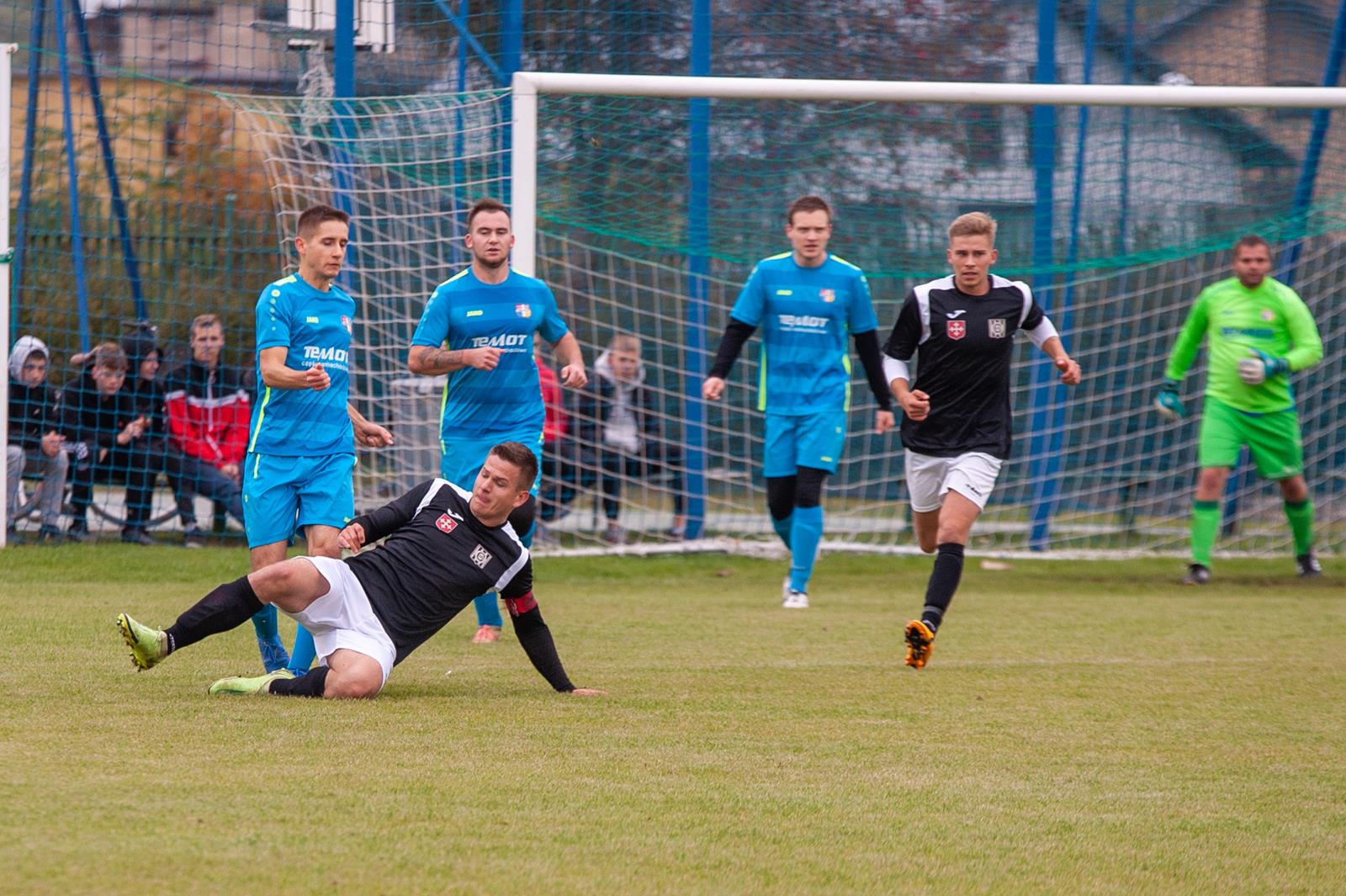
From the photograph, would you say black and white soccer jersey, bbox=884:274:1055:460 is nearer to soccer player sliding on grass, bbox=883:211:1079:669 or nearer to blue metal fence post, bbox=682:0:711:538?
soccer player sliding on grass, bbox=883:211:1079:669

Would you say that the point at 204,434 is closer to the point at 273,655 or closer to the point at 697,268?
the point at 697,268

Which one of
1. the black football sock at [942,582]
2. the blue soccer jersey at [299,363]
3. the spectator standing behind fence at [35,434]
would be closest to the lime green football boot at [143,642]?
the blue soccer jersey at [299,363]

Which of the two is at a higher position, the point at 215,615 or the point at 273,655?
the point at 215,615

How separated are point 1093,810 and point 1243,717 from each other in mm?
1710

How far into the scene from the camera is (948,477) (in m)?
6.96

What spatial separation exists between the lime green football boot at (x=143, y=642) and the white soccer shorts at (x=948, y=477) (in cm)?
350

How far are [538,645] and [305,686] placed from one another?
2.74 feet

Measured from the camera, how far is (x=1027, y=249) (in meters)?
11.3

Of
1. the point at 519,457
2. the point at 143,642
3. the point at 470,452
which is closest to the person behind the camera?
the point at 143,642

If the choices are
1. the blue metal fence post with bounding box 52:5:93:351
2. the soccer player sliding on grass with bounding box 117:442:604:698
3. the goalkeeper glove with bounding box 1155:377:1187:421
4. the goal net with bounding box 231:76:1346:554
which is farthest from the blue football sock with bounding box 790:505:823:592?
the blue metal fence post with bounding box 52:5:93:351

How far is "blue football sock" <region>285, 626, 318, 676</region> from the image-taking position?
5812 mm

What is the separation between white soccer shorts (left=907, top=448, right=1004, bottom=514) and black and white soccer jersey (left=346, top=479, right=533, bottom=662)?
89.6 inches

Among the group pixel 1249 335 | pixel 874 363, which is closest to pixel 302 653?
pixel 874 363

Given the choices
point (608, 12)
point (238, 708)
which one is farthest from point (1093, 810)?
point (608, 12)
